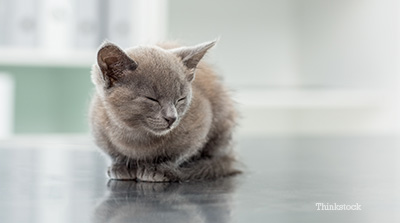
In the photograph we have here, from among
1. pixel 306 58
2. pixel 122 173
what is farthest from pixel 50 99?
pixel 122 173

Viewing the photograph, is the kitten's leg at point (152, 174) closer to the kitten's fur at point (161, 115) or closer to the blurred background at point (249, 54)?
the kitten's fur at point (161, 115)

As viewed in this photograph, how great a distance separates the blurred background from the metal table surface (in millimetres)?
1569

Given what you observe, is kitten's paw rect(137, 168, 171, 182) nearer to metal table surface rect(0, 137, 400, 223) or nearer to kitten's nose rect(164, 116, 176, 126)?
metal table surface rect(0, 137, 400, 223)

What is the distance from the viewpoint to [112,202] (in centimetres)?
92

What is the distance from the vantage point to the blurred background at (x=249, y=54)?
3.20 metres

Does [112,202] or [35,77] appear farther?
[35,77]

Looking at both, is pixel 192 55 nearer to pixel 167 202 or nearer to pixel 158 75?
pixel 158 75

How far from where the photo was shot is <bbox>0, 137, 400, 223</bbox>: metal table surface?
0.81 metres

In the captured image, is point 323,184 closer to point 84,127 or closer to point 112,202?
point 112,202

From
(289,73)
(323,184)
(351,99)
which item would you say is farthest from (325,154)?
Answer: (289,73)

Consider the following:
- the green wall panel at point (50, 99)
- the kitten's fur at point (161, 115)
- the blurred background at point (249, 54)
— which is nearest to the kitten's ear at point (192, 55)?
the kitten's fur at point (161, 115)

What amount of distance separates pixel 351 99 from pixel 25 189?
253 cm

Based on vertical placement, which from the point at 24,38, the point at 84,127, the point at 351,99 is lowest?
the point at 84,127

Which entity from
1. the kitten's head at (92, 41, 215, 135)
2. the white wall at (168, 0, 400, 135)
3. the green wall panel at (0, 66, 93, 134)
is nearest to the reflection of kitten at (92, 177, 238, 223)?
the kitten's head at (92, 41, 215, 135)
